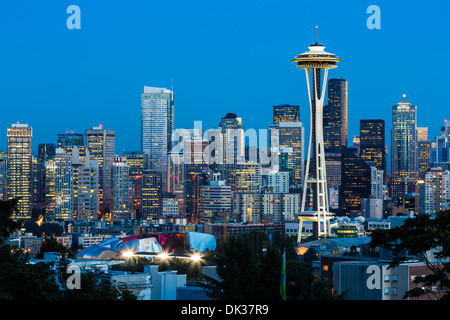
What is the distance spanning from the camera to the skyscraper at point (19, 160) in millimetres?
169250

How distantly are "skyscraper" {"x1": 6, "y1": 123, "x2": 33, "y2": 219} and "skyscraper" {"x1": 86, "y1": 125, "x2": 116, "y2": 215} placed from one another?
468 inches

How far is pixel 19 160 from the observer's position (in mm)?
172375

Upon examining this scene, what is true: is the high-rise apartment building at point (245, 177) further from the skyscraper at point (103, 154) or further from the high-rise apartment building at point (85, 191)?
the high-rise apartment building at point (85, 191)

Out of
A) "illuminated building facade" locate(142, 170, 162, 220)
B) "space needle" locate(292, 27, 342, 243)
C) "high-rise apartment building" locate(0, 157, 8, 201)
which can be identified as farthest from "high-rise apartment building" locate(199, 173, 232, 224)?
"space needle" locate(292, 27, 342, 243)

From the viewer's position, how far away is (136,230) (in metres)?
136

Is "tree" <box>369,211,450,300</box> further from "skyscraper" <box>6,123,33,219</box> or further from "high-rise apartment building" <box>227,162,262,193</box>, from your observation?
"high-rise apartment building" <box>227,162,262,193</box>

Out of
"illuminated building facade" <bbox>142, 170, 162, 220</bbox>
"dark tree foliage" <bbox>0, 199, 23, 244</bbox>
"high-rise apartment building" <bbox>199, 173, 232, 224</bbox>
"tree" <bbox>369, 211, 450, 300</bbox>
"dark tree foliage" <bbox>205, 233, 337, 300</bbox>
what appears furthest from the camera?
"illuminated building facade" <bbox>142, 170, 162, 220</bbox>

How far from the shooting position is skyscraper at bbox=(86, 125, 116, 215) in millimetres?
173000

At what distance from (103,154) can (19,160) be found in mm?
19333

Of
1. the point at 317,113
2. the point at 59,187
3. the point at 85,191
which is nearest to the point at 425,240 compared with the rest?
the point at 317,113
